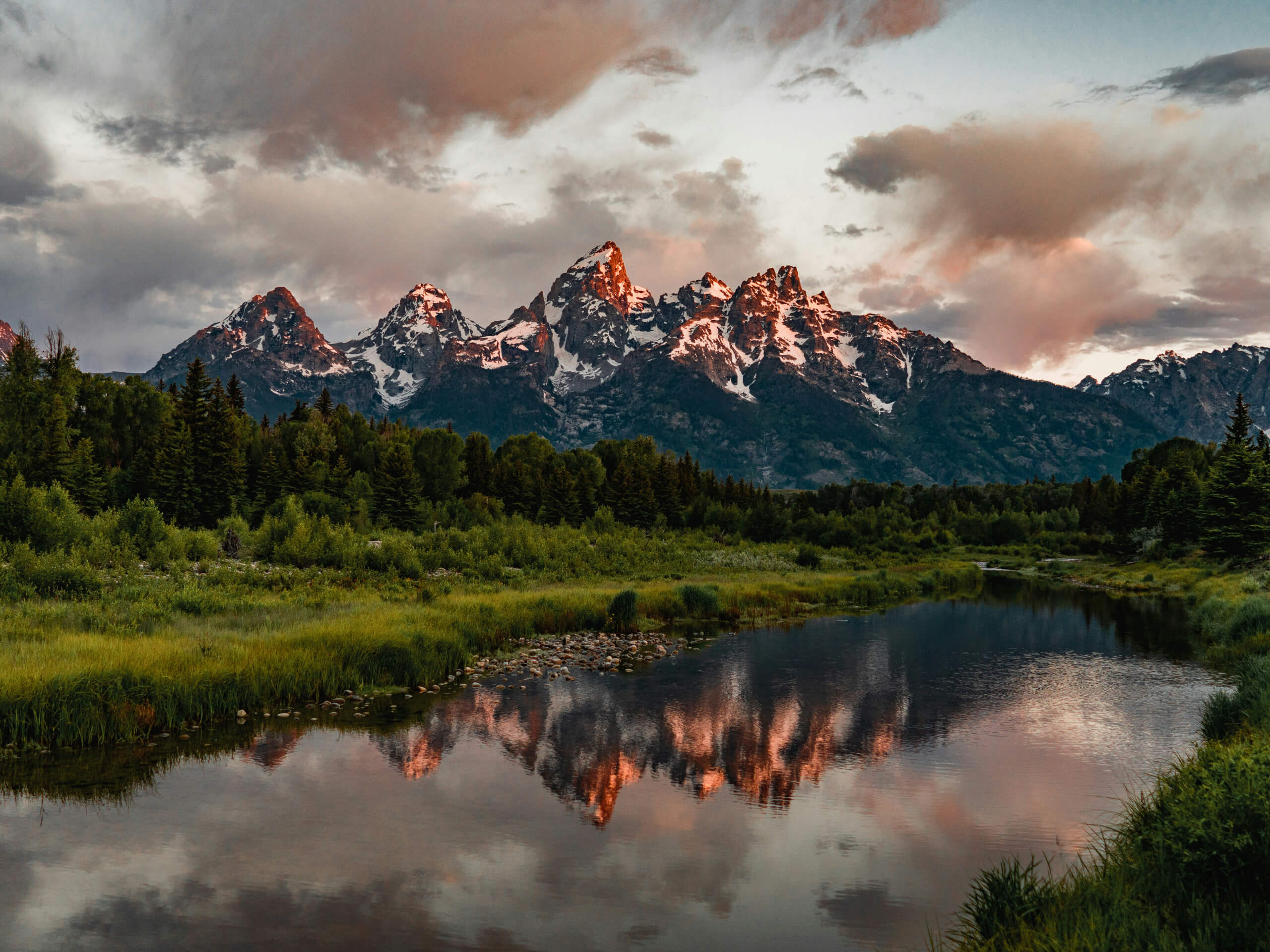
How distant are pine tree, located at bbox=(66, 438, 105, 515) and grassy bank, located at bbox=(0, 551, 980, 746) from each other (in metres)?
35.8

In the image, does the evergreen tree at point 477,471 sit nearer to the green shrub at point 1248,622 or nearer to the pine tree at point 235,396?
the pine tree at point 235,396

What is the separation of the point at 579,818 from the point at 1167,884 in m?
10.1

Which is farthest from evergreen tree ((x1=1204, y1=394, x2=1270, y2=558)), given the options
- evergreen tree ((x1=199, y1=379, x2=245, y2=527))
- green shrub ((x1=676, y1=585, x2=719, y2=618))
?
evergreen tree ((x1=199, y1=379, x2=245, y2=527))

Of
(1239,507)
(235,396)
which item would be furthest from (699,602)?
(235,396)

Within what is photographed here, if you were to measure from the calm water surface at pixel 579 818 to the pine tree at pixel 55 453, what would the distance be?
57198mm

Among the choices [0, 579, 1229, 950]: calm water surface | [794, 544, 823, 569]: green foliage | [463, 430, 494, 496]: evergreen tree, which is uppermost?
[463, 430, 494, 496]: evergreen tree

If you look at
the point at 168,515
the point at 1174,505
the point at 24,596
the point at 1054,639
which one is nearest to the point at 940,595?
the point at 1054,639

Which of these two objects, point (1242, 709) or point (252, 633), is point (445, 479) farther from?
point (1242, 709)

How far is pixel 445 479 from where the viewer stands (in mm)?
103062

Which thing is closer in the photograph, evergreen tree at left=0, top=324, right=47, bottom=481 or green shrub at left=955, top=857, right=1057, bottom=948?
green shrub at left=955, top=857, right=1057, bottom=948

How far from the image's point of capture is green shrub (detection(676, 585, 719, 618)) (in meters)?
44.9

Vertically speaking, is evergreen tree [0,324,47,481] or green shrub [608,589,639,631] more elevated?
evergreen tree [0,324,47,481]

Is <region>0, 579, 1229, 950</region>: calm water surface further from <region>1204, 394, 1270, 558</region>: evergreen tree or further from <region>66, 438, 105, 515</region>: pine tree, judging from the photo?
<region>66, 438, 105, 515</region>: pine tree

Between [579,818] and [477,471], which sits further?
[477,471]
